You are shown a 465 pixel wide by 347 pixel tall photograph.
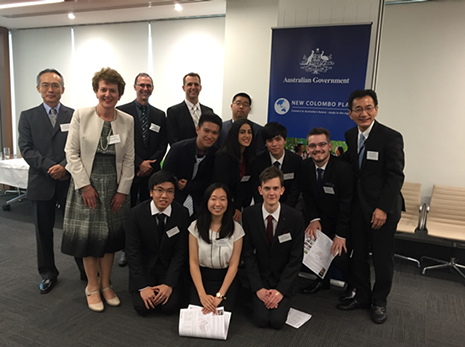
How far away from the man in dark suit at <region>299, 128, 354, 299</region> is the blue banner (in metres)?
0.63

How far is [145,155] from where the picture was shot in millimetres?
3084

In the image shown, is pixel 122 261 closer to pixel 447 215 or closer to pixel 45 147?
pixel 45 147

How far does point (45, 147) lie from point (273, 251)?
1990mm

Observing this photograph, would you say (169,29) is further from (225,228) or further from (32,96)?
(225,228)

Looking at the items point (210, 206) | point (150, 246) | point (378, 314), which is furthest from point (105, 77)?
point (378, 314)

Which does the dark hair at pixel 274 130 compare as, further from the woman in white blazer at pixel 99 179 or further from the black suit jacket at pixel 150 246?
the woman in white blazer at pixel 99 179

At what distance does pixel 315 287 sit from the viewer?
2.96 m

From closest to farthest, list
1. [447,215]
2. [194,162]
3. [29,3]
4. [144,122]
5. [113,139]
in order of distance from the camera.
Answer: [113,139], [194,162], [144,122], [447,215], [29,3]

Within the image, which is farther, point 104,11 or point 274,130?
point 104,11

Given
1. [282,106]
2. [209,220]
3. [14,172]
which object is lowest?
[14,172]

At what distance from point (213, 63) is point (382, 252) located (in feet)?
12.2

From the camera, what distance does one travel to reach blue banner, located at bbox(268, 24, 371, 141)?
308 centimetres

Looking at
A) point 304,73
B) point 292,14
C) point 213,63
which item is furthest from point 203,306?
point 213,63

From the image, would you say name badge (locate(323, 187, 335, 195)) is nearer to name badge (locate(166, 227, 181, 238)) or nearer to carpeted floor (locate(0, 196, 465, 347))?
carpeted floor (locate(0, 196, 465, 347))
